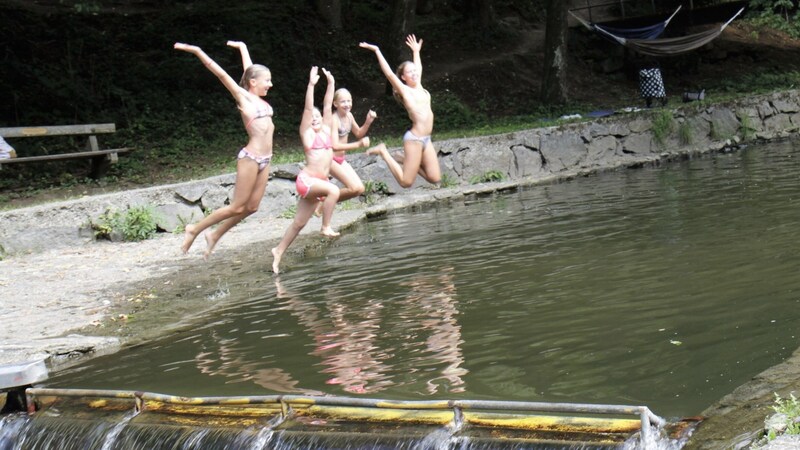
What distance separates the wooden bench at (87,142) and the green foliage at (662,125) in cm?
1002

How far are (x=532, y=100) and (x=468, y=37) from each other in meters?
4.32

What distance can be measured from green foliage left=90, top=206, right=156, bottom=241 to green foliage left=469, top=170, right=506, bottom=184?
6.02m

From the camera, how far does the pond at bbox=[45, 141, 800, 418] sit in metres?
6.00

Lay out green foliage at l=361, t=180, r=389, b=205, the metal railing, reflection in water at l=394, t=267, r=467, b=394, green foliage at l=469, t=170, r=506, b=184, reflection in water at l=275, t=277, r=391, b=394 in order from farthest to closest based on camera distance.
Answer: green foliage at l=469, t=170, r=506, b=184
green foliage at l=361, t=180, r=389, b=205
reflection in water at l=275, t=277, r=391, b=394
reflection in water at l=394, t=267, r=467, b=394
the metal railing

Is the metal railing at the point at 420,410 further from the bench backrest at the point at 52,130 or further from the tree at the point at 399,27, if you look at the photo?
the tree at the point at 399,27

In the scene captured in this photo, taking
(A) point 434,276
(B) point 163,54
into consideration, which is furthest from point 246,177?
(B) point 163,54

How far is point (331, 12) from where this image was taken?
27094 mm

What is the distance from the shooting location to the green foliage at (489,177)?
17203 millimetres

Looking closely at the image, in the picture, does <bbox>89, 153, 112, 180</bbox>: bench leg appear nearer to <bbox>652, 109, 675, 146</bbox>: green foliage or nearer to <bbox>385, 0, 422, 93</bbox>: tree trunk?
<bbox>385, 0, 422, 93</bbox>: tree trunk

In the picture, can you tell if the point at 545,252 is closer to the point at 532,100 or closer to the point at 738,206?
the point at 738,206

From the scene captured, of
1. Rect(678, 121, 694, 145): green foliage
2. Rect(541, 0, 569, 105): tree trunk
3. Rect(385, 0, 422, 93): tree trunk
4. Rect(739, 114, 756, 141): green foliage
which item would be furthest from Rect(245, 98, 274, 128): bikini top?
Rect(541, 0, 569, 105): tree trunk

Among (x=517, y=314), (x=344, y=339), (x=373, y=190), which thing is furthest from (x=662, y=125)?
(x=344, y=339)

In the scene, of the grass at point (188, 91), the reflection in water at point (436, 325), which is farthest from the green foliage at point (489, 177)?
the reflection in water at point (436, 325)

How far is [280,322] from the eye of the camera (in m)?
8.28
